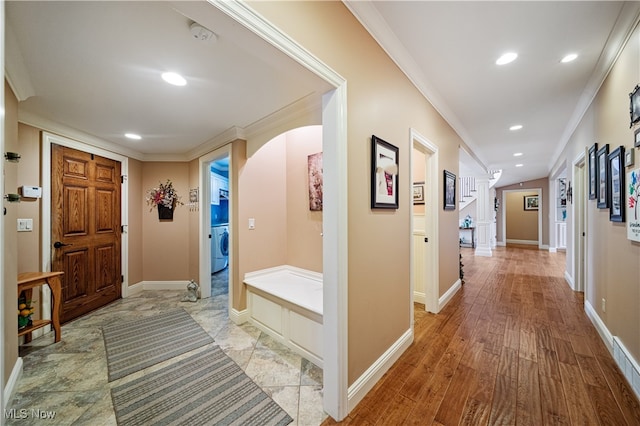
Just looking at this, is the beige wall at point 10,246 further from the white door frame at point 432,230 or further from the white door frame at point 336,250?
the white door frame at point 432,230

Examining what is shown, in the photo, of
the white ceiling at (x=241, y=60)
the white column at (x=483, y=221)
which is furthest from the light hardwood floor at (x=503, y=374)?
the white column at (x=483, y=221)

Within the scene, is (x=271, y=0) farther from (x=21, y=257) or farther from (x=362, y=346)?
(x=21, y=257)

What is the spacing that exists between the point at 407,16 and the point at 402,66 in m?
0.46

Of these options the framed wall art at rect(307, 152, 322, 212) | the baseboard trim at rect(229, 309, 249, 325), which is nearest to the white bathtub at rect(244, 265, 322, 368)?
the baseboard trim at rect(229, 309, 249, 325)

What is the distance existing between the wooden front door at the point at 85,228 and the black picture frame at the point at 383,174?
3683mm

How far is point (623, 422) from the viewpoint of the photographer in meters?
1.48

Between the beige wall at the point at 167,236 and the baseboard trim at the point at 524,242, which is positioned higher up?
the beige wall at the point at 167,236

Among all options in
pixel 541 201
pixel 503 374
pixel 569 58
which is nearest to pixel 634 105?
pixel 569 58

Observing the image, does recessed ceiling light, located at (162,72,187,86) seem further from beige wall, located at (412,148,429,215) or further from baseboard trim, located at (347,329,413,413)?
beige wall, located at (412,148,429,215)

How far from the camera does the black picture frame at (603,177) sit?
7.25 ft

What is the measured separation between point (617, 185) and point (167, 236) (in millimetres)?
5490

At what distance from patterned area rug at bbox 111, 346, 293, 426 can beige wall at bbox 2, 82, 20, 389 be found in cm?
82

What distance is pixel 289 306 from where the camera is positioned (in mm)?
2336

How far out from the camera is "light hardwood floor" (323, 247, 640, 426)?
1.54 m
